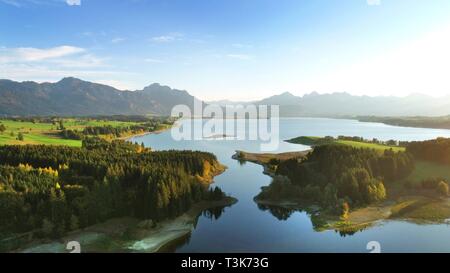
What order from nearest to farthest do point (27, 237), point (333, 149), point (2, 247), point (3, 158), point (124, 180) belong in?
point (2, 247), point (27, 237), point (124, 180), point (333, 149), point (3, 158)

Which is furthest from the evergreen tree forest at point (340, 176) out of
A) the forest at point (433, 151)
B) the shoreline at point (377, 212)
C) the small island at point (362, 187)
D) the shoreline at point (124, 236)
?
the shoreline at point (124, 236)

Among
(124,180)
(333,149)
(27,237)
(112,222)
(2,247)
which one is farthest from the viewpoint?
(333,149)

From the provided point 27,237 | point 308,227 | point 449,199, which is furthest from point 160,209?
point 449,199

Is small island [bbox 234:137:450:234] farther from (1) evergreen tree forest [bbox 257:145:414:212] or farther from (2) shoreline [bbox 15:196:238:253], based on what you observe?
(2) shoreline [bbox 15:196:238:253]

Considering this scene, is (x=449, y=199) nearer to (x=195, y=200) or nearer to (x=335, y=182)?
(x=335, y=182)

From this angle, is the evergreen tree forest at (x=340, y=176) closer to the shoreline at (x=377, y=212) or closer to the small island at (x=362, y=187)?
the small island at (x=362, y=187)

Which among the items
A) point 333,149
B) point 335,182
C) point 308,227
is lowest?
point 308,227

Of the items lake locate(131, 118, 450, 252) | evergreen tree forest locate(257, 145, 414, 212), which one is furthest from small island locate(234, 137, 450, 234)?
lake locate(131, 118, 450, 252)

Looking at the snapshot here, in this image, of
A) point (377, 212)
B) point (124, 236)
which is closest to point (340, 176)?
point (377, 212)
